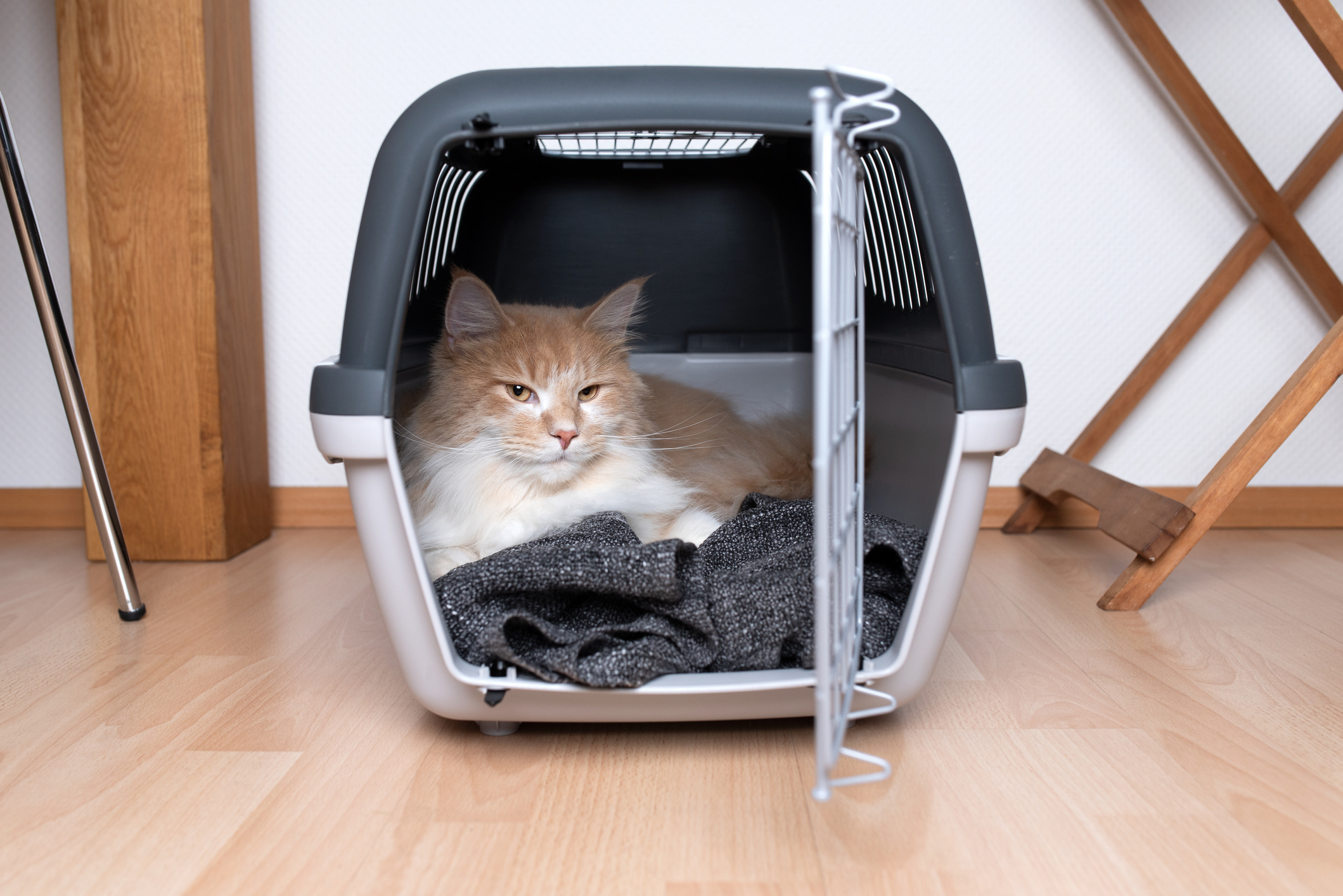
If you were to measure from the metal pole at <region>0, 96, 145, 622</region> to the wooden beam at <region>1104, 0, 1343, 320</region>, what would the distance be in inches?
78.6

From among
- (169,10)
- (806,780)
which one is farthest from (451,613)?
(169,10)

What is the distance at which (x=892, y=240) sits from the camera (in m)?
1.41

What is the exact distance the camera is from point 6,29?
1.89 metres

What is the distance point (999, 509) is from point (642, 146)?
3.78 ft

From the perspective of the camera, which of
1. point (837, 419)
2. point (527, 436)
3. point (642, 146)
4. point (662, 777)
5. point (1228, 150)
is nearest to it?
point (837, 419)

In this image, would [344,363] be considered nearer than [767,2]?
Yes

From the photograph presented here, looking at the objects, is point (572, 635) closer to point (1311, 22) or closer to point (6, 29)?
point (1311, 22)

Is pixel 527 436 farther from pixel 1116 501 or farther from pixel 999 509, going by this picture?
pixel 999 509

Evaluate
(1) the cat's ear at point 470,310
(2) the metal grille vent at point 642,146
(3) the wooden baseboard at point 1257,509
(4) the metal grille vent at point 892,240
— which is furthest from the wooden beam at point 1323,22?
(1) the cat's ear at point 470,310

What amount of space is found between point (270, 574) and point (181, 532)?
9.8 inches

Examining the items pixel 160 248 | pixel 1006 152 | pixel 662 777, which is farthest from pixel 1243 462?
pixel 160 248

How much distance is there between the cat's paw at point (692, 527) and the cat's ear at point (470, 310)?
0.39 meters

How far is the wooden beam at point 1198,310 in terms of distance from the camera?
1.86m

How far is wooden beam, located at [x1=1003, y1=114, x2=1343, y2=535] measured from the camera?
186 cm
